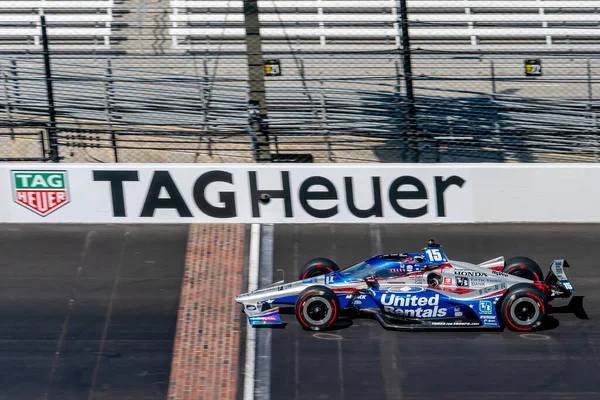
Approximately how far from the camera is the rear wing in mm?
10977

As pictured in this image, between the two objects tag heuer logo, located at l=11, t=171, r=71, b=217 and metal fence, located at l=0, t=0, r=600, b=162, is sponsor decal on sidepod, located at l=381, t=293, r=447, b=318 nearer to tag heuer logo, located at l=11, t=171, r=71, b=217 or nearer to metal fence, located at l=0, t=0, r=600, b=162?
Answer: metal fence, located at l=0, t=0, r=600, b=162

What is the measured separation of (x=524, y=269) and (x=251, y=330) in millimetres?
3617

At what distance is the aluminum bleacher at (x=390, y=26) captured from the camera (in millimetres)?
17578

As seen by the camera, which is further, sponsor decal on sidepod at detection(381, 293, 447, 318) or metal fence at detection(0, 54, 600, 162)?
metal fence at detection(0, 54, 600, 162)

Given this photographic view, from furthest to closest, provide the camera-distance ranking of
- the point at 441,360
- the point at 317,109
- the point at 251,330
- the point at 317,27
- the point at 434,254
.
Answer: the point at 317,27 < the point at 317,109 < the point at 434,254 < the point at 251,330 < the point at 441,360

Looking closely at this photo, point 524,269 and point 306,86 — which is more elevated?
point 306,86

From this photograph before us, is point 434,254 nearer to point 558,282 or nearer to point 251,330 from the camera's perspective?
point 558,282

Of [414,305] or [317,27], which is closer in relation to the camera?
[414,305]

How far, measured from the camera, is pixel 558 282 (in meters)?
11.0

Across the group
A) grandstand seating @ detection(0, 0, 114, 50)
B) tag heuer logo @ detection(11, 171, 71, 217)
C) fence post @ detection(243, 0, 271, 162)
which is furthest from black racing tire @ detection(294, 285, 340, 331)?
grandstand seating @ detection(0, 0, 114, 50)

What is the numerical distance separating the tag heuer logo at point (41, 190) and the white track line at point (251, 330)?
115 inches

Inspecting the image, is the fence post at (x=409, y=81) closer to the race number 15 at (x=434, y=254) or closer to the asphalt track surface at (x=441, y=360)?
the asphalt track surface at (x=441, y=360)

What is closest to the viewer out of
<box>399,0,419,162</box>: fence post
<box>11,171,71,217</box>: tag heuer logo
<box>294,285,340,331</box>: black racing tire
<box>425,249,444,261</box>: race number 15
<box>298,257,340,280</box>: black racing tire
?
<box>294,285,340,331</box>: black racing tire

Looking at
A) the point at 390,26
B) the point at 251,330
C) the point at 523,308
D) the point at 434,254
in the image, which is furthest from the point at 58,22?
the point at 523,308
